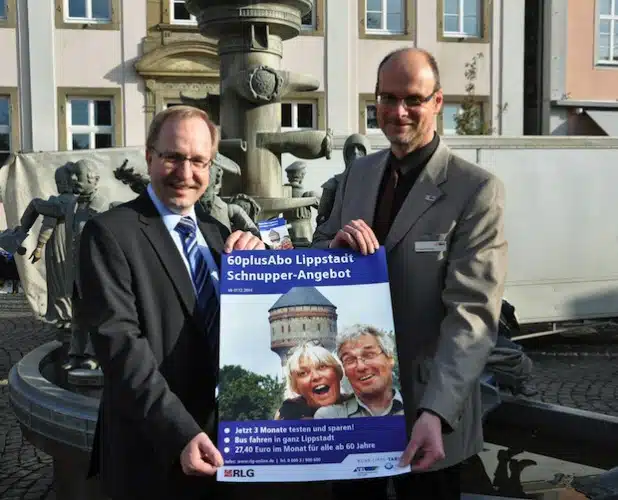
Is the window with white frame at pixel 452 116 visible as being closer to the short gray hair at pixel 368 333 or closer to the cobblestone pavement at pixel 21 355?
the cobblestone pavement at pixel 21 355

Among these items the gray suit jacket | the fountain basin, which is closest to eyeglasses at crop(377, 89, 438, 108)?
the gray suit jacket

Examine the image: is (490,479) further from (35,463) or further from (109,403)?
(35,463)

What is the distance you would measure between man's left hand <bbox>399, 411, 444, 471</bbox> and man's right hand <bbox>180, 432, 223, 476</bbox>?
1.32 feet

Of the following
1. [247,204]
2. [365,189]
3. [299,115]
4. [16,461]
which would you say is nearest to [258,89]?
[247,204]

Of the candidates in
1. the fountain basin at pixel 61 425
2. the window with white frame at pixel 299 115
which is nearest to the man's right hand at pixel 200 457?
the fountain basin at pixel 61 425

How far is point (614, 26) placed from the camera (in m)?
23.4

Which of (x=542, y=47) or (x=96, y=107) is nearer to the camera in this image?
(x=96, y=107)

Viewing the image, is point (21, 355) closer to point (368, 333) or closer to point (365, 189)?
point (365, 189)

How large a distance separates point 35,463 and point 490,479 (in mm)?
2938

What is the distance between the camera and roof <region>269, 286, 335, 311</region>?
6.42 ft

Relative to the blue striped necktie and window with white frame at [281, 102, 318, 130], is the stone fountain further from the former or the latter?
window with white frame at [281, 102, 318, 130]

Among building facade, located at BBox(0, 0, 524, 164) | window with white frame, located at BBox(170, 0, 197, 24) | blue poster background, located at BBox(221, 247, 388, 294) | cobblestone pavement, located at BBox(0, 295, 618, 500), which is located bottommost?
cobblestone pavement, located at BBox(0, 295, 618, 500)

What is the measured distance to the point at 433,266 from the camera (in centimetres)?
208

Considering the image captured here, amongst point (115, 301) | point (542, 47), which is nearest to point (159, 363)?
point (115, 301)
